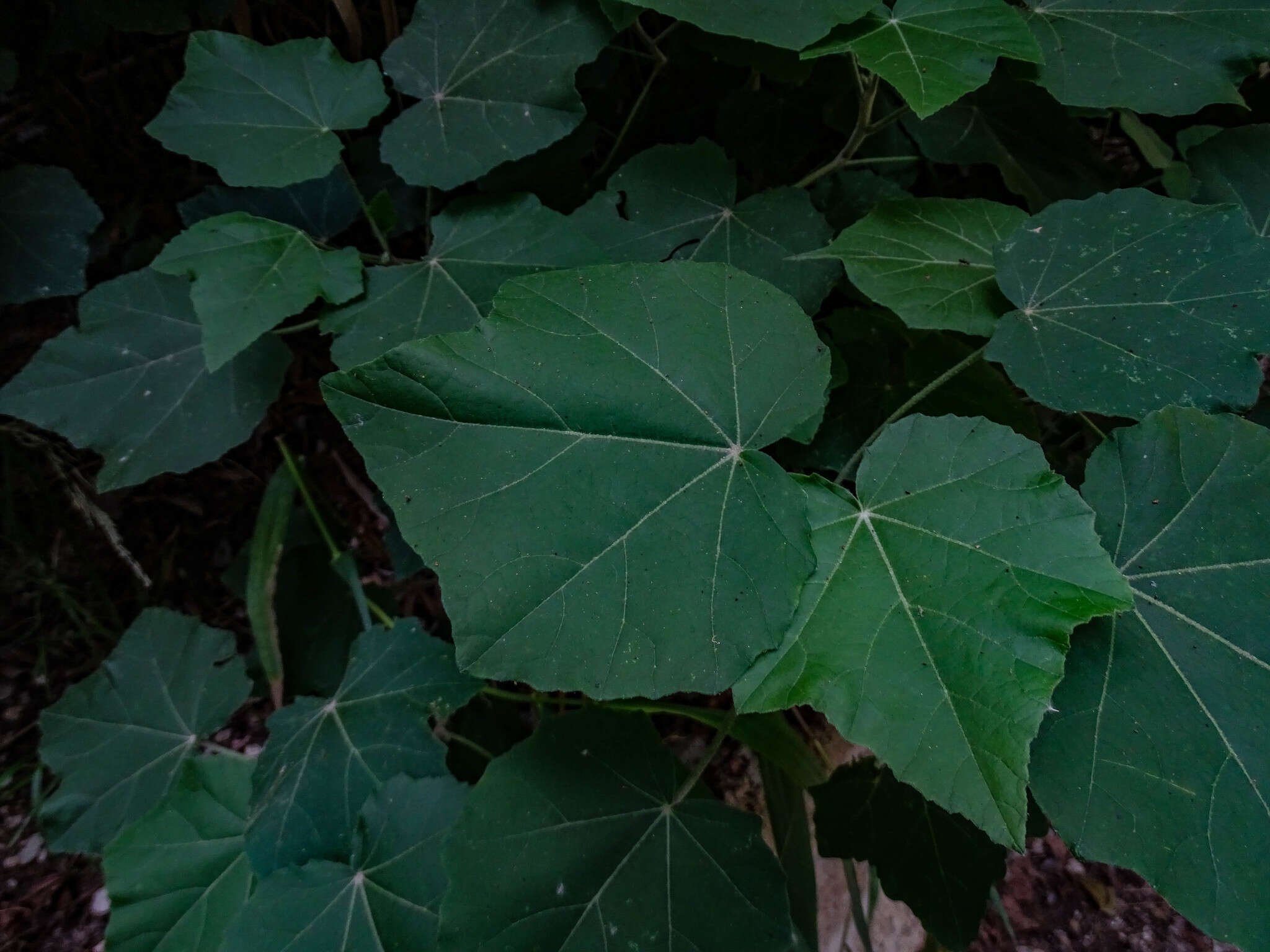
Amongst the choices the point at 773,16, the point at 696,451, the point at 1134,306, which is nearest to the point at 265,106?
the point at 773,16

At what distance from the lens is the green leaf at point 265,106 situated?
0.91m

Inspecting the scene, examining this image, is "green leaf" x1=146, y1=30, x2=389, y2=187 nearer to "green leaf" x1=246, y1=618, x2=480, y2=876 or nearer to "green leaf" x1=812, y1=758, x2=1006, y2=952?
"green leaf" x1=246, y1=618, x2=480, y2=876

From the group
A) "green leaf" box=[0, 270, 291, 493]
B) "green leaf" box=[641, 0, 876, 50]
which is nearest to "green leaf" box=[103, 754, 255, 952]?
"green leaf" box=[0, 270, 291, 493]

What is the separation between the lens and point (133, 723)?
1.14 m

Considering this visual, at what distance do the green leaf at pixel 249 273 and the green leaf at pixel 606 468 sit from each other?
325mm

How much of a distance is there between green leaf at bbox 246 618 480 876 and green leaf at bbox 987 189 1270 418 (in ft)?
2.46

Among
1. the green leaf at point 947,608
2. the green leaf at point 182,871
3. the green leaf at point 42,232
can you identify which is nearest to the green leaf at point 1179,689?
the green leaf at point 947,608

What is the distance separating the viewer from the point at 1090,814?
0.60 m

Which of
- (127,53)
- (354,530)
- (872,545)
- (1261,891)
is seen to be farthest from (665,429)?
(127,53)

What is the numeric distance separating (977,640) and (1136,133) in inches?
37.6

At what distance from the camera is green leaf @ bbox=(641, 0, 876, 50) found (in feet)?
2.56

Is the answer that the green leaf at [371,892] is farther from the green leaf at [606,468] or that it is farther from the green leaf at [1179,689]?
the green leaf at [1179,689]

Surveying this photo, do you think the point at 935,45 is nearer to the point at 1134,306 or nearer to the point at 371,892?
the point at 1134,306

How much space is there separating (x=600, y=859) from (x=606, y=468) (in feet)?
1.42
